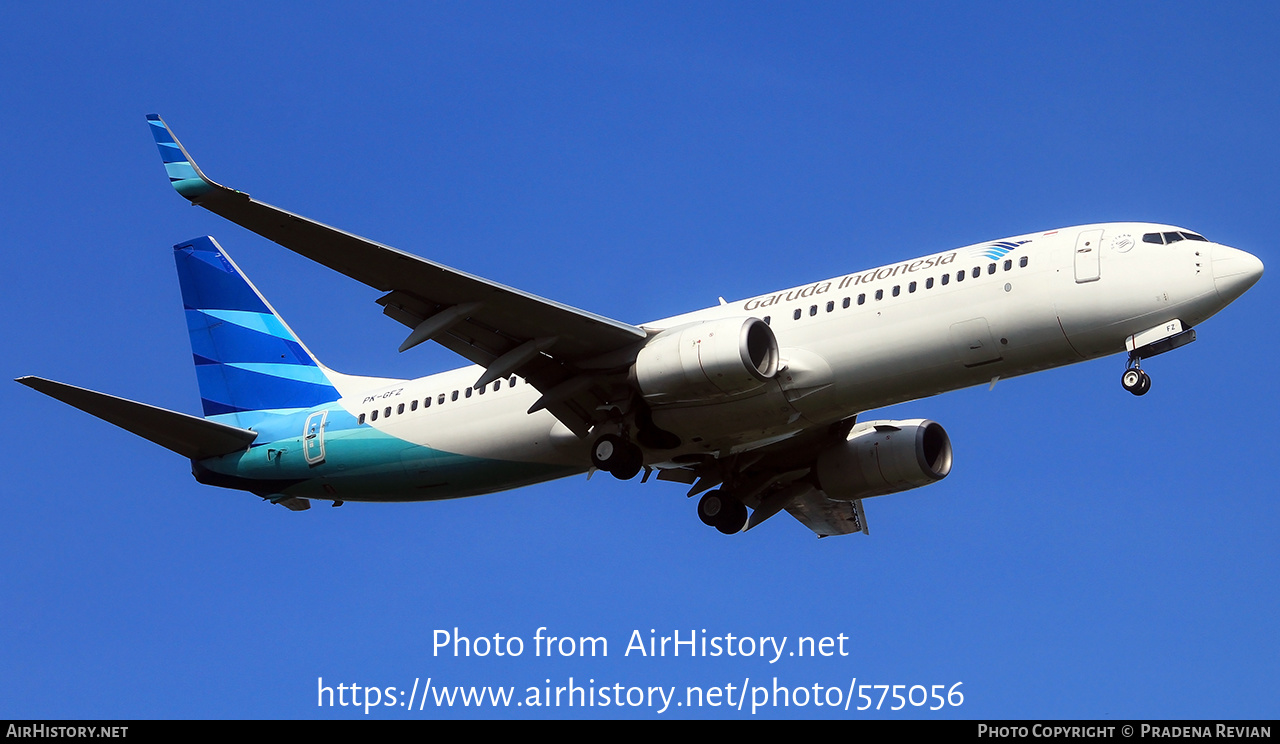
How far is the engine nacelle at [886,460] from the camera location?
102 feet

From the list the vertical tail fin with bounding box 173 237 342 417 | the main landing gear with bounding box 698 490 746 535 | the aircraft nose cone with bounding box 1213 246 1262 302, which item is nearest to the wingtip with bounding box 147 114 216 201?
the vertical tail fin with bounding box 173 237 342 417

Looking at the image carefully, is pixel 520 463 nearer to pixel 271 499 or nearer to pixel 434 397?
pixel 434 397

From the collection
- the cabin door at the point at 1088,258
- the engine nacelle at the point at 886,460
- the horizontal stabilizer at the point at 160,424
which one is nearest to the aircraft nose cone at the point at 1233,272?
the cabin door at the point at 1088,258

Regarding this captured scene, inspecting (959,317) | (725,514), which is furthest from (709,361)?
(725,514)

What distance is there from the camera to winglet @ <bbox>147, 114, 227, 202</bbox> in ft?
76.9

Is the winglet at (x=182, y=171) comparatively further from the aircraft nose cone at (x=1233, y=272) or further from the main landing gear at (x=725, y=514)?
the aircraft nose cone at (x=1233, y=272)

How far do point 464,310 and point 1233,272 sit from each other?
14.0 metres

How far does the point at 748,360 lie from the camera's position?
85.8 ft

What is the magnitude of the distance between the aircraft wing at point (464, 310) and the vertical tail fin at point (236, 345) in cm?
763

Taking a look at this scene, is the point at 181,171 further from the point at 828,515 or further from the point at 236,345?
the point at 828,515

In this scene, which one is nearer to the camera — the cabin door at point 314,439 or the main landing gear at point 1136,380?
the main landing gear at point 1136,380

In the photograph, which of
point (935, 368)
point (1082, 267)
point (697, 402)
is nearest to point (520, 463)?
point (697, 402)

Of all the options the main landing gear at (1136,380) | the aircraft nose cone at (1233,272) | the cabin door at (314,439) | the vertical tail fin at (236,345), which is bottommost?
the main landing gear at (1136,380)
